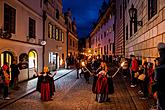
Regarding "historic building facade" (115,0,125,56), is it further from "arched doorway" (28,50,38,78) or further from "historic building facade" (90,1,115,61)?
"arched doorway" (28,50,38,78)

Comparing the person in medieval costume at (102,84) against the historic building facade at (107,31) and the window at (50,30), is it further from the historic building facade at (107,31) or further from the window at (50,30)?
the historic building facade at (107,31)

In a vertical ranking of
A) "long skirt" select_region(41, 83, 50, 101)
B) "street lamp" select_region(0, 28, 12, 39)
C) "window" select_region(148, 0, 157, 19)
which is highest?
"window" select_region(148, 0, 157, 19)

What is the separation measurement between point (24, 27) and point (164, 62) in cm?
1717

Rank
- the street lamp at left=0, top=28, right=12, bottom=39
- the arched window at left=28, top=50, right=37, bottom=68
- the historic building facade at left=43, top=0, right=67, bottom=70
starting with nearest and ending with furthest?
the street lamp at left=0, top=28, right=12, bottom=39 → the arched window at left=28, top=50, right=37, bottom=68 → the historic building facade at left=43, top=0, right=67, bottom=70

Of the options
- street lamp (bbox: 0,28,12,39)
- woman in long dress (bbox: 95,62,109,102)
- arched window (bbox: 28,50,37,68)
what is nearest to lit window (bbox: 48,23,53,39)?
→ arched window (bbox: 28,50,37,68)

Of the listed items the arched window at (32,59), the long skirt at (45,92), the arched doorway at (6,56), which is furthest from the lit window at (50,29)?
the long skirt at (45,92)

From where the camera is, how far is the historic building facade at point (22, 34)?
56.0 ft

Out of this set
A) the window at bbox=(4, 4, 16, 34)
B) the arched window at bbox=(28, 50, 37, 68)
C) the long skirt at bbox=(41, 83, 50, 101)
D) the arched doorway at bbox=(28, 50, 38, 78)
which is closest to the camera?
the long skirt at bbox=(41, 83, 50, 101)

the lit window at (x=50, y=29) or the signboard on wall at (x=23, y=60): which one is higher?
the lit window at (x=50, y=29)

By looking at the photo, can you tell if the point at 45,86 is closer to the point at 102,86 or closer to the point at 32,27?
the point at 102,86

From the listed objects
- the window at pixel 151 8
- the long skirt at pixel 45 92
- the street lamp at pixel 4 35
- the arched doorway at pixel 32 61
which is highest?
the window at pixel 151 8

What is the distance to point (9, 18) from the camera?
1808 centimetres

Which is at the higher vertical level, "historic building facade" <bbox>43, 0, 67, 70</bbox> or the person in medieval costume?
"historic building facade" <bbox>43, 0, 67, 70</bbox>

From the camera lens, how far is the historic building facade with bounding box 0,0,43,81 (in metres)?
17.1
